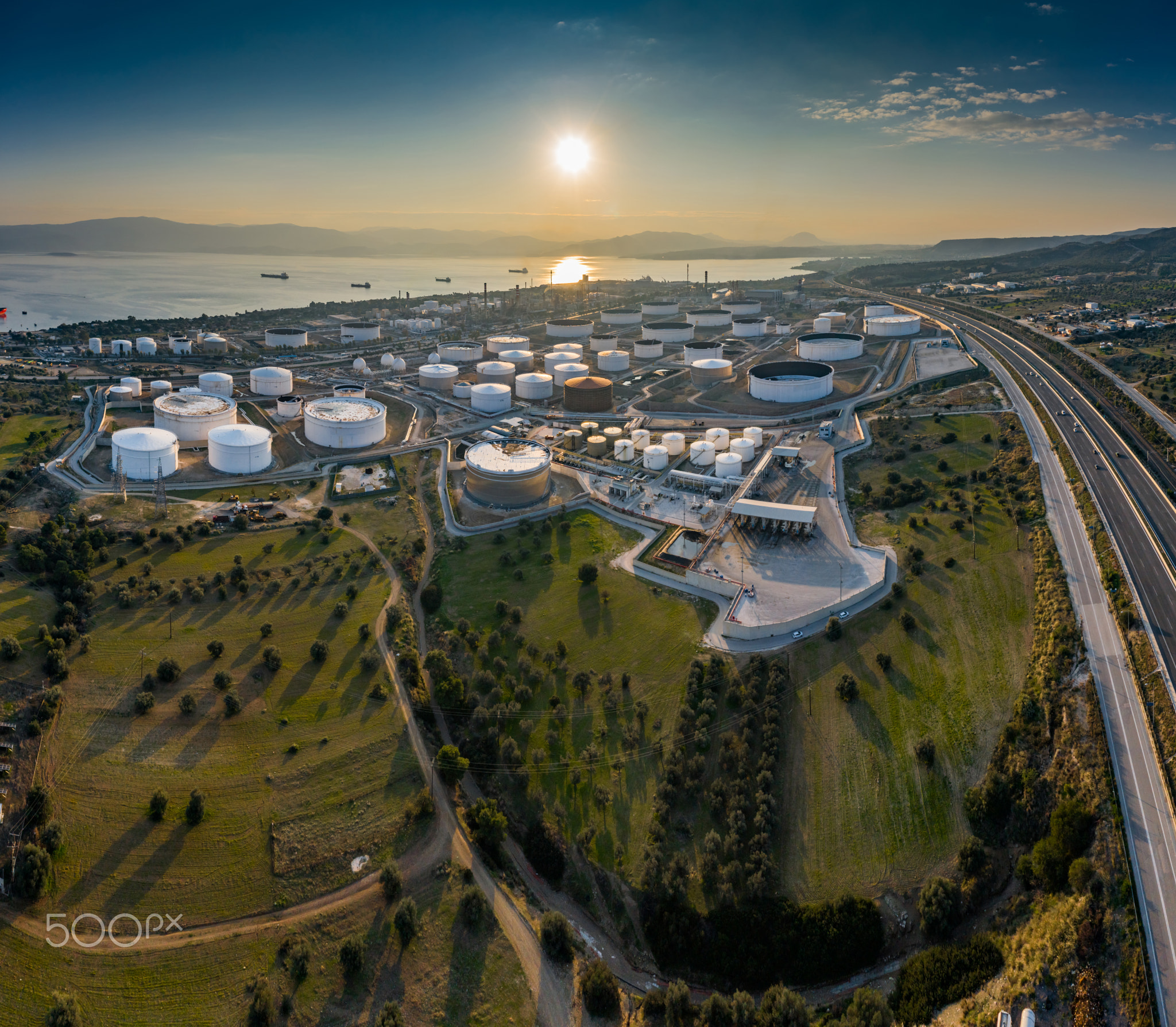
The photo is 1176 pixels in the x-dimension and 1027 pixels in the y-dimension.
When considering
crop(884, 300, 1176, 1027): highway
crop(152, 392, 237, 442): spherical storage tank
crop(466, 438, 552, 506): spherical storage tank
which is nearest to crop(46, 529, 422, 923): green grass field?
crop(466, 438, 552, 506): spherical storage tank

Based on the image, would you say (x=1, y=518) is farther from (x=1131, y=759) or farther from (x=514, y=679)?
(x=1131, y=759)

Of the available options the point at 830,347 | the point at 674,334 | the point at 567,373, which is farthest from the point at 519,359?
the point at 830,347

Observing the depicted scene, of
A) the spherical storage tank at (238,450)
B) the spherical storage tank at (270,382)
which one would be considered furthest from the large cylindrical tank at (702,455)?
the spherical storage tank at (270,382)

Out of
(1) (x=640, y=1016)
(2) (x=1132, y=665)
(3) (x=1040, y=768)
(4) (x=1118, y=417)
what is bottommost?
(1) (x=640, y=1016)

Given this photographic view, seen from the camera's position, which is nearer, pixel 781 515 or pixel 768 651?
pixel 768 651

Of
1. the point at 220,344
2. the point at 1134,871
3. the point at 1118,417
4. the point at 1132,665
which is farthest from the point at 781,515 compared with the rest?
the point at 220,344

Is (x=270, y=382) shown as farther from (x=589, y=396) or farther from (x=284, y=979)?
(x=284, y=979)

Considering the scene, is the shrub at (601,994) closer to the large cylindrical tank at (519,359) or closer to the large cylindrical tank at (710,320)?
the large cylindrical tank at (519,359)
